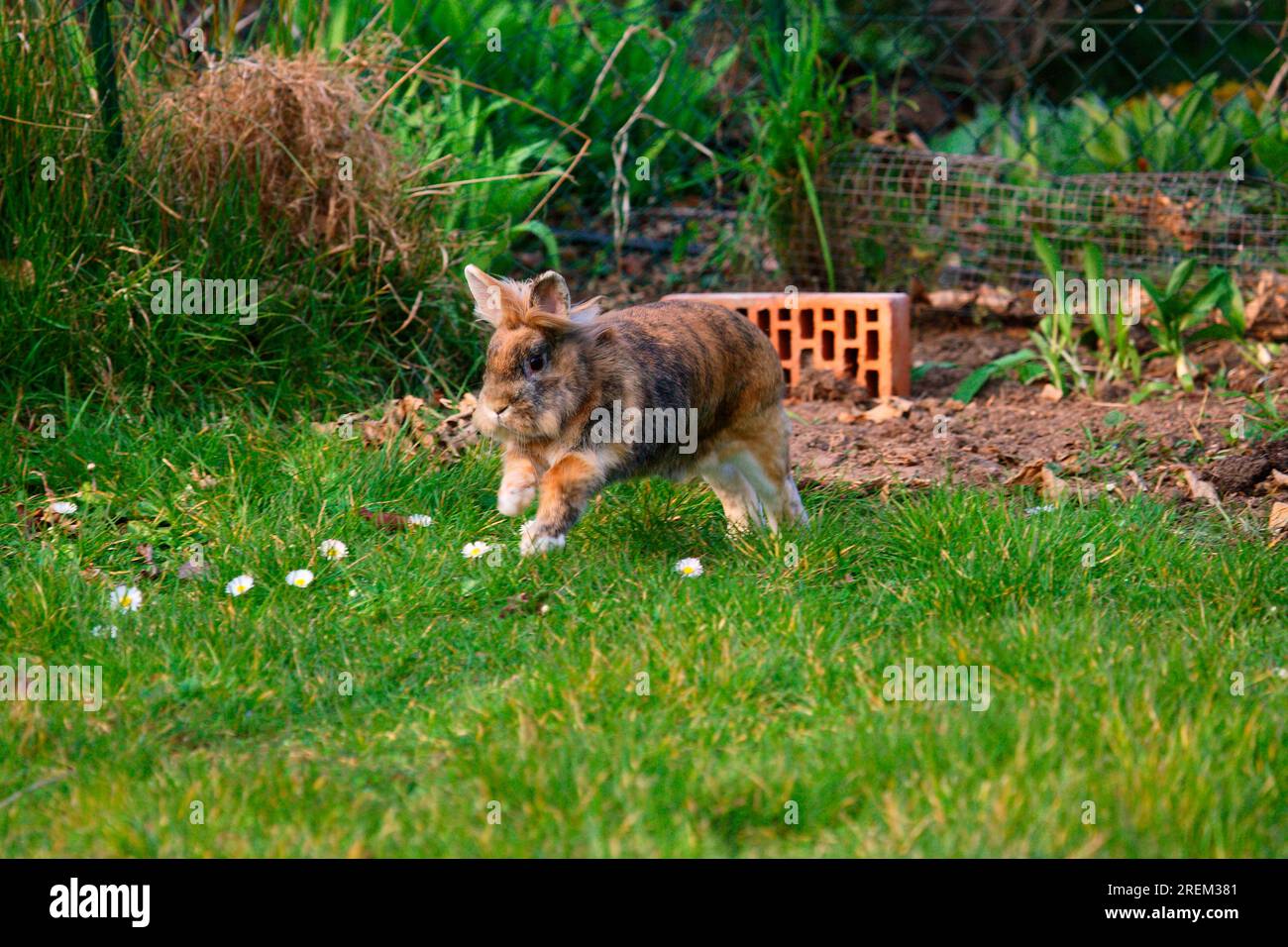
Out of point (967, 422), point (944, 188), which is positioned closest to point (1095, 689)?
point (967, 422)

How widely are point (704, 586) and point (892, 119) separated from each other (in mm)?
3913

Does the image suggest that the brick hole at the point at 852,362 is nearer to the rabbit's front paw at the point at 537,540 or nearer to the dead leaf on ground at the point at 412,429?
the dead leaf on ground at the point at 412,429

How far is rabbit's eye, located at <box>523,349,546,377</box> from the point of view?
3760mm

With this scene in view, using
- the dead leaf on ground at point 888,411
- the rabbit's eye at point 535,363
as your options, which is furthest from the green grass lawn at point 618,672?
the dead leaf on ground at point 888,411

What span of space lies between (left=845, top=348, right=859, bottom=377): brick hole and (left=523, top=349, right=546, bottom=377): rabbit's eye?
2313mm

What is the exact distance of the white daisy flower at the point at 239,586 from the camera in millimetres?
3760

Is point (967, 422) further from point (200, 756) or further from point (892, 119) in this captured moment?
point (200, 756)

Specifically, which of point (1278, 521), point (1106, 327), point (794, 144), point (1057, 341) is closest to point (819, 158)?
point (794, 144)

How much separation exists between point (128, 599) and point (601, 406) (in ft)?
4.32

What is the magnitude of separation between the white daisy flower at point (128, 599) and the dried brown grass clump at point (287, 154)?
199 cm

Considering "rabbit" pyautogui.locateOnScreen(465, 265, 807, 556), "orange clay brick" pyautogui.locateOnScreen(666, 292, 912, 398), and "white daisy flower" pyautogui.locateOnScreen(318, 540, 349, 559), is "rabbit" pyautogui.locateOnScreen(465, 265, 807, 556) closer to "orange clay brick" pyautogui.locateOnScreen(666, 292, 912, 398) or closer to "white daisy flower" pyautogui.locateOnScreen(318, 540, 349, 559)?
"white daisy flower" pyautogui.locateOnScreen(318, 540, 349, 559)

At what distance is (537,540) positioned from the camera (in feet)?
→ 12.5

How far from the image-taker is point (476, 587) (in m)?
3.76

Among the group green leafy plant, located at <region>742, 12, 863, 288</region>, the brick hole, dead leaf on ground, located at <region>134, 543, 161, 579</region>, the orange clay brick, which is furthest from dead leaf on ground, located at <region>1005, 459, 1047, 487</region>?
dead leaf on ground, located at <region>134, 543, 161, 579</region>
